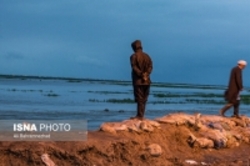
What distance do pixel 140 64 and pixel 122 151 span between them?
7.09ft

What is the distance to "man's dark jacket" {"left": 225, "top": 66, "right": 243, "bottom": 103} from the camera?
47.0ft

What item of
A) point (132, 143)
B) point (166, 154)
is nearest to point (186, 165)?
point (166, 154)

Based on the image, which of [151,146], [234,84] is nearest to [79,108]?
[234,84]

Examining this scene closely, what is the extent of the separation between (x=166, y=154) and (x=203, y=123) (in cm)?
295

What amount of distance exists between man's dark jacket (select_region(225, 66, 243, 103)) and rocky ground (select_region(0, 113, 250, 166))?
1.93 feet

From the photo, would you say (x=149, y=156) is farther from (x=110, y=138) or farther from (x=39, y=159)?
(x=39, y=159)

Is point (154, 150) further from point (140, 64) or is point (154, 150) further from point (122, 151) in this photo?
point (140, 64)

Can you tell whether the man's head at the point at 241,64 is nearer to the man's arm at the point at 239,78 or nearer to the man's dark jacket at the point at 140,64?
the man's arm at the point at 239,78

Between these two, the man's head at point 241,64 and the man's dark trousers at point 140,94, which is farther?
the man's head at point 241,64

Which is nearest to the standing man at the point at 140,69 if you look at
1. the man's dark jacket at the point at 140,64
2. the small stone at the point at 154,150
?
the man's dark jacket at the point at 140,64

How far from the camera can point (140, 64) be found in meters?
11.9

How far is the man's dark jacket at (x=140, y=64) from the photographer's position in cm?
1191

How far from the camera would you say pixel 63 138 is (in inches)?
390

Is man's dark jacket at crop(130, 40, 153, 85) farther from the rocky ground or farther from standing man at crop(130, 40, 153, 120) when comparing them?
the rocky ground
